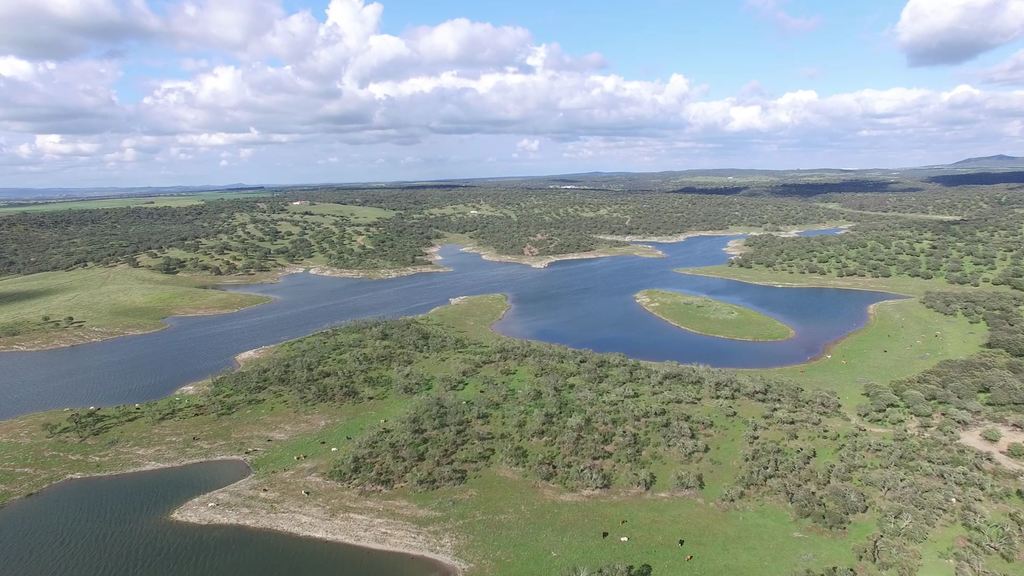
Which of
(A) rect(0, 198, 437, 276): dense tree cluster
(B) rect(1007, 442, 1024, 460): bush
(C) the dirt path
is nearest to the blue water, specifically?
(A) rect(0, 198, 437, 276): dense tree cluster

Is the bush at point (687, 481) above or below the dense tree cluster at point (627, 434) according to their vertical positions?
below

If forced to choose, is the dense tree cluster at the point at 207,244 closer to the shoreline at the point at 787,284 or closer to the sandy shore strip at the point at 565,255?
the sandy shore strip at the point at 565,255

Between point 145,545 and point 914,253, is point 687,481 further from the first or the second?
point 914,253

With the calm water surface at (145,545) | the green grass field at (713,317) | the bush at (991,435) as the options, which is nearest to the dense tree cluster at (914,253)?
the green grass field at (713,317)

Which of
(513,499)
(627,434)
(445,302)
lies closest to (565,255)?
(445,302)

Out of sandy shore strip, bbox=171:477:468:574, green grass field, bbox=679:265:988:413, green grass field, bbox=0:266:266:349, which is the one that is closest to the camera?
sandy shore strip, bbox=171:477:468:574

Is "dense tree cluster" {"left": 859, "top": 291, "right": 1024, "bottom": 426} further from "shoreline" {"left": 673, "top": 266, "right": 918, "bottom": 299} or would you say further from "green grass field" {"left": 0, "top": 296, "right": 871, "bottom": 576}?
"shoreline" {"left": 673, "top": 266, "right": 918, "bottom": 299}

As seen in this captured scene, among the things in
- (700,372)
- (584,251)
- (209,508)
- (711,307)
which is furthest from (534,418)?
(584,251)
